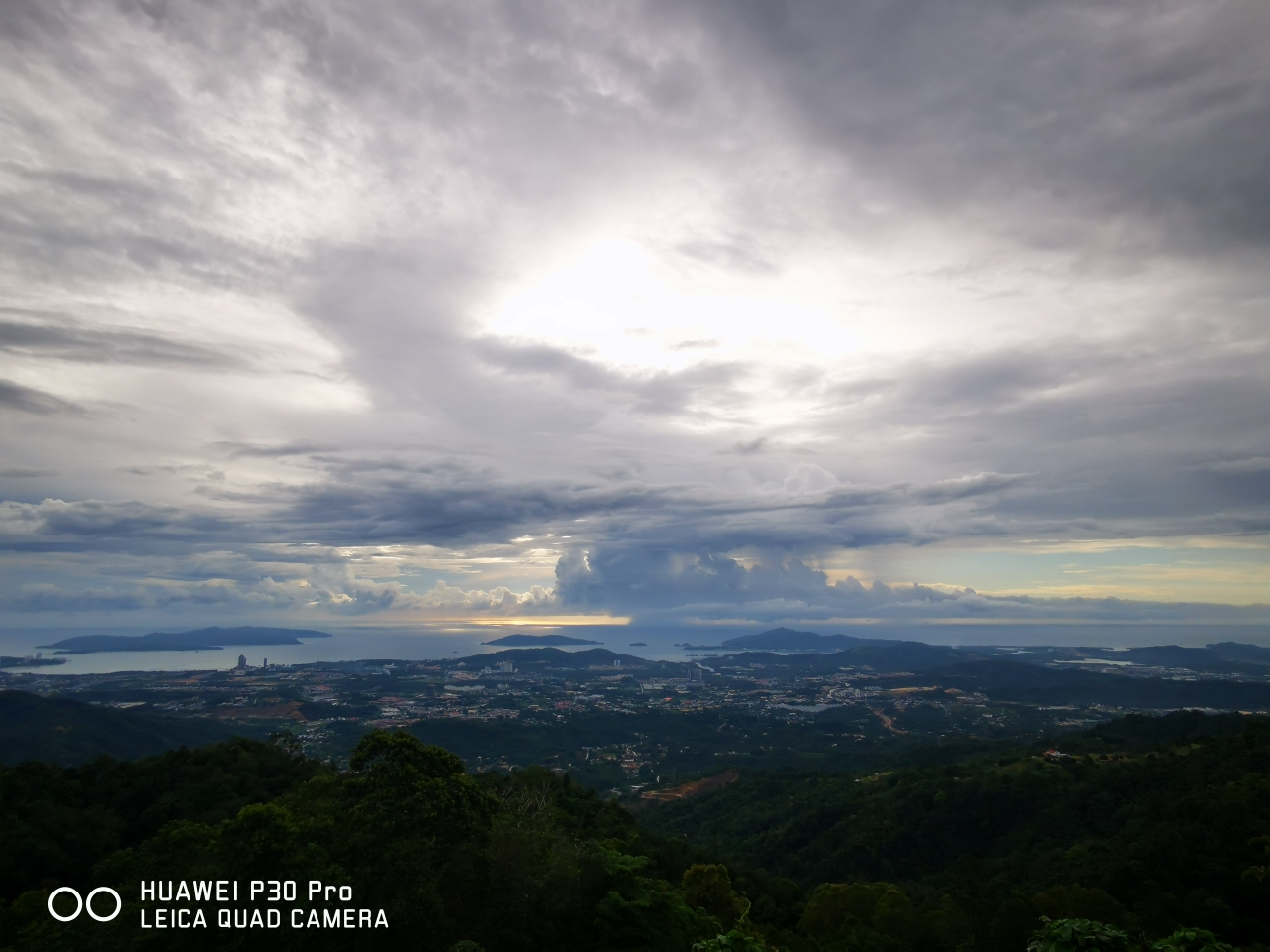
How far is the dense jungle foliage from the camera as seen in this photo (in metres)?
16.2

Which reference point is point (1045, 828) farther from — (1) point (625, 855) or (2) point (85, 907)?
(2) point (85, 907)

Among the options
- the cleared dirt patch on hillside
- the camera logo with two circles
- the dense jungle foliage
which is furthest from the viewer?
the cleared dirt patch on hillside

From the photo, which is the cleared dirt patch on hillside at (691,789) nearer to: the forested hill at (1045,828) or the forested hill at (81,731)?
the forested hill at (1045,828)

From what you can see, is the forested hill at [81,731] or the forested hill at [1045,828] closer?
the forested hill at [1045,828]

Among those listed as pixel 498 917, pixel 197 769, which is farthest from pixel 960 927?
pixel 197 769

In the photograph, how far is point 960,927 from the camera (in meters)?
28.6

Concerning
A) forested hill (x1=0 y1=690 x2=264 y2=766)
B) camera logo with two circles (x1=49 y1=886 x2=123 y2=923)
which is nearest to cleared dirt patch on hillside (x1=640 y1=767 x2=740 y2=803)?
forested hill (x1=0 y1=690 x2=264 y2=766)

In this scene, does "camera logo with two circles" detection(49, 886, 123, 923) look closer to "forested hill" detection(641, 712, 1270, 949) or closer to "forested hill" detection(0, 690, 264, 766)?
"forested hill" detection(641, 712, 1270, 949)

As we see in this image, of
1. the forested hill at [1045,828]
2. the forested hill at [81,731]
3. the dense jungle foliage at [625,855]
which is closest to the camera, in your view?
the dense jungle foliage at [625,855]

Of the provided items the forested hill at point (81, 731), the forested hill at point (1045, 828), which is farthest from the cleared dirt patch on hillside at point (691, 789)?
the forested hill at point (81, 731)

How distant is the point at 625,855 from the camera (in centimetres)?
2169

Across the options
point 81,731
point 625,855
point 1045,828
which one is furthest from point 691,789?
point 81,731

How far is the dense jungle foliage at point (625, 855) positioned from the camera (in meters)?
16.2

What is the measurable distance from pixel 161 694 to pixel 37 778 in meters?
130
